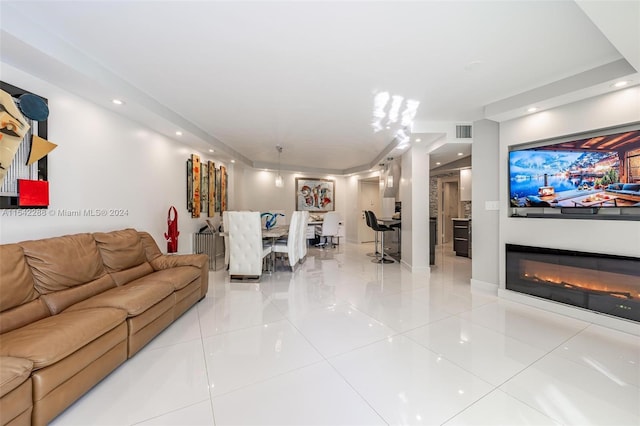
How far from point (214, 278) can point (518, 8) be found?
4887 mm

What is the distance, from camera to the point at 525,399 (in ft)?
5.34

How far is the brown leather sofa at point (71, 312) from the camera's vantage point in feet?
4.39

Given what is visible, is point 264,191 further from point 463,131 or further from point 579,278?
point 579,278

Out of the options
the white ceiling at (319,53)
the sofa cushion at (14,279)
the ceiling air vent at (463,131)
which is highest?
the white ceiling at (319,53)

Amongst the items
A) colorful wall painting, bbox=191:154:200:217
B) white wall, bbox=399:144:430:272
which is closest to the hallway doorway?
white wall, bbox=399:144:430:272

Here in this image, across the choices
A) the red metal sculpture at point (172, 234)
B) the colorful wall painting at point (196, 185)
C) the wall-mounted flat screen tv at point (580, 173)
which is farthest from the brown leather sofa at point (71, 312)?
the wall-mounted flat screen tv at point (580, 173)

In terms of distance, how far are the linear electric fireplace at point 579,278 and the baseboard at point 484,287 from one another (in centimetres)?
22

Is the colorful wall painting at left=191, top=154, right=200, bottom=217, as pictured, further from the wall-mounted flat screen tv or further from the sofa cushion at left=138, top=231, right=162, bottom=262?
the wall-mounted flat screen tv

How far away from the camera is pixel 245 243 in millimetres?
4168

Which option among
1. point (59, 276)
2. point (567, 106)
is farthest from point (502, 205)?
point (59, 276)

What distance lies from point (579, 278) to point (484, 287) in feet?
3.58

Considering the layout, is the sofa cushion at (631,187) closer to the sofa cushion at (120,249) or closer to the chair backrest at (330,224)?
the sofa cushion at (120,249)

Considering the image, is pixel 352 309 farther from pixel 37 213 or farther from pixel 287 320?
pixel 37 213

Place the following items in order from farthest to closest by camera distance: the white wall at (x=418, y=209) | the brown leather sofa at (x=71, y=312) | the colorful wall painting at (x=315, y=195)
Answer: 1. the colorful wall painting at (x=315, y=195)
2. the white wall at (x=418, y=209)
3. the brown leather sofa at (x=71, y=312)
